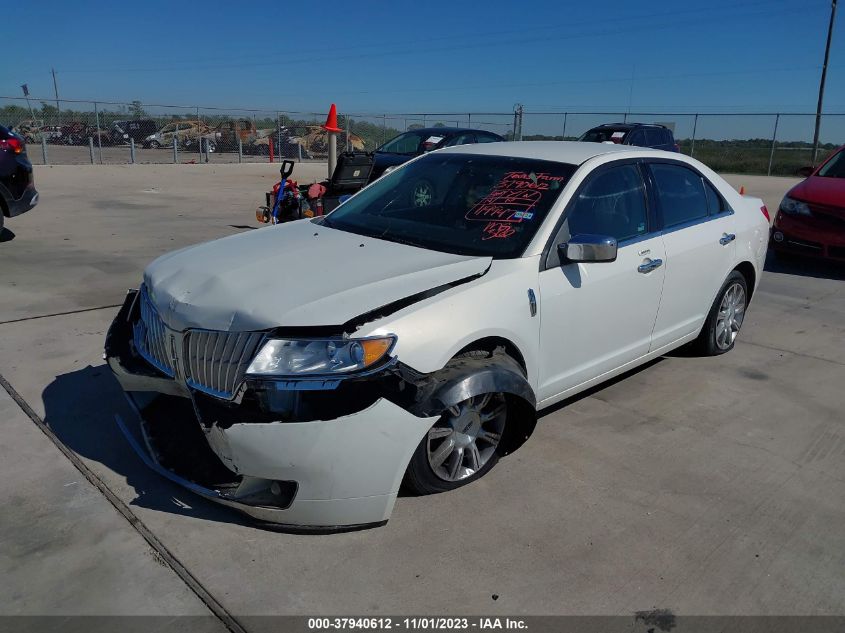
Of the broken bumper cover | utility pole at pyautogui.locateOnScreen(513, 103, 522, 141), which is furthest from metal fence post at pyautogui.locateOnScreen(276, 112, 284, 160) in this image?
the broken bumper cover

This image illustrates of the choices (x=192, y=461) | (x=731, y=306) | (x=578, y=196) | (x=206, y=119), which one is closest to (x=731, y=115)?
(x=206, y=119)

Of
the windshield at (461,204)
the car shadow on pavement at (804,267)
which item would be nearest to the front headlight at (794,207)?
the car shadow on pavement at (804,267)

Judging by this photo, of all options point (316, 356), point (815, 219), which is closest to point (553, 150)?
point (316, 356)

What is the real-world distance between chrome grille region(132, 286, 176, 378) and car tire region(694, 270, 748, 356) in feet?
12.3

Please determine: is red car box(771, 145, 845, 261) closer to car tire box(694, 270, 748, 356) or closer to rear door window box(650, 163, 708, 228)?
car tire box(694, 270, 748, 356)

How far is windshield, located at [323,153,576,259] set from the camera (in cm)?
368

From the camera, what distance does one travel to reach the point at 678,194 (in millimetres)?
4684

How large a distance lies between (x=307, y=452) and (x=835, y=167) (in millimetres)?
8905

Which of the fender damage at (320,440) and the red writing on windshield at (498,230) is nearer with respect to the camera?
the fender damage at (320,440)

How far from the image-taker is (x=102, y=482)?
10.9 ft

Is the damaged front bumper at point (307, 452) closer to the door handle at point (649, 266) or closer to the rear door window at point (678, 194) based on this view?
the door handle at point (649, 266)

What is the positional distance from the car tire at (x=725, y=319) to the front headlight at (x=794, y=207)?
11.9ft

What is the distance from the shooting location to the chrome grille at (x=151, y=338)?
10.3ft

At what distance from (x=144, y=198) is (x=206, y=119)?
19612mm
